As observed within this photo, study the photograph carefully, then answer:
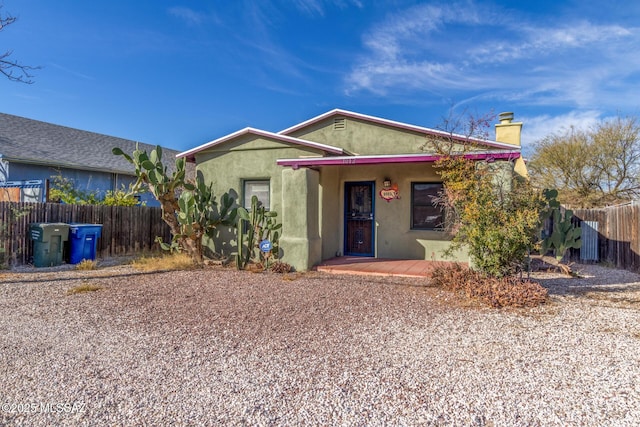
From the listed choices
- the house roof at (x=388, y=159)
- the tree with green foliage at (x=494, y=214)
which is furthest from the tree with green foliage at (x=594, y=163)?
the tree with green foliage at (x=494, y=214)

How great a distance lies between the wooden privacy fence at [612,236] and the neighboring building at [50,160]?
1604 cm

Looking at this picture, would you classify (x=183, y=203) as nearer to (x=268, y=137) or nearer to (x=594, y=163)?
(x=268, y=137)

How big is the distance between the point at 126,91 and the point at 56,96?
2.59 meters

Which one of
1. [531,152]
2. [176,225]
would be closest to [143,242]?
[176,225]

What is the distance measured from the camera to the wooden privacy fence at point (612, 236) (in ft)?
31.5

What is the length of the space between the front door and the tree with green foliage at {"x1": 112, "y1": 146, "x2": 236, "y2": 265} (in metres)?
3.27

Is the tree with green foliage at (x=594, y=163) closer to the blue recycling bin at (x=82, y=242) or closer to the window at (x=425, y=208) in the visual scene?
the window at (x=425, y=208)

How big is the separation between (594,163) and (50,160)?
24.9m

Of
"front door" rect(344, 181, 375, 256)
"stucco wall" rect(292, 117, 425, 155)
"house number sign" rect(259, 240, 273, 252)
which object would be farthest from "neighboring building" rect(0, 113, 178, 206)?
"front door" rect(344, 181, 375, 256)

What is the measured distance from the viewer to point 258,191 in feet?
33.0

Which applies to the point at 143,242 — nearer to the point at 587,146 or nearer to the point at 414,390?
the point at 414,390

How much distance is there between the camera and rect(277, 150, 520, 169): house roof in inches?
279

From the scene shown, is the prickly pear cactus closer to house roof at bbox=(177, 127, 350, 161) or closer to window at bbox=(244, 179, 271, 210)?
house roof at bbox=(177, 127, 350, 161)

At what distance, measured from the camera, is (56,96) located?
48.4 ft
